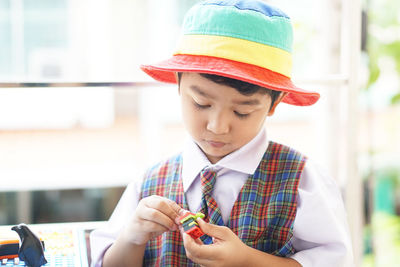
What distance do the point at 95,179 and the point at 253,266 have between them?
2.59 m

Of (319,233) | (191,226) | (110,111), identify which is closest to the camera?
(191,226)

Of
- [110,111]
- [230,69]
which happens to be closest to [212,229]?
[230,69]

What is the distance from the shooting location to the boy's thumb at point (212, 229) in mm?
836

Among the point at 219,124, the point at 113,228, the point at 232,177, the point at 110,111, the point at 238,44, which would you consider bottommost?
the point at 110,111

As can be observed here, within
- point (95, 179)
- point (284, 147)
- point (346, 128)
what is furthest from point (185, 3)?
point (284, 147)

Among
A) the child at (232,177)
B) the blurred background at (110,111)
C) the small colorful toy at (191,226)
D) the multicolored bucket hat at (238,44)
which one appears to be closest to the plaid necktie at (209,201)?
the child at (232,177)

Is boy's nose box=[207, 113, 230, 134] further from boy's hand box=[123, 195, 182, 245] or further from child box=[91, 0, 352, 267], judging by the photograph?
boy's hand box=[123, 195, 182, 245]

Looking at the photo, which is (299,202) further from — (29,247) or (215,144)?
(29,247)

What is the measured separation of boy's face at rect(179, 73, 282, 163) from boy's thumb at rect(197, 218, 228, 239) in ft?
0.46

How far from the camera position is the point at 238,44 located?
85 cm

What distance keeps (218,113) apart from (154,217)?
0.20m

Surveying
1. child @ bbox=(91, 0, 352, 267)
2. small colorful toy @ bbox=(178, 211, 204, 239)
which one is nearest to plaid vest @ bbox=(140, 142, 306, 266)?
child @ bbox=(91, 0, 352, 267)

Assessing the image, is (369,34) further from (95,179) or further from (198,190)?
(95,179)

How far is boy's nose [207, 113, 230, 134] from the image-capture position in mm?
845
